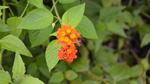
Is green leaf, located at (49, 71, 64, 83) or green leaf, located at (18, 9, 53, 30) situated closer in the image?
green leaf, located at (18, 9, 53, 30)

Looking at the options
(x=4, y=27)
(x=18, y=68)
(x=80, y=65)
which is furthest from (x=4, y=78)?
(x=80, y=65)

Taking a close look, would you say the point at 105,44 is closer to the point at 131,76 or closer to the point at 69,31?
the point at 131,76

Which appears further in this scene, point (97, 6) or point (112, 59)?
point (112, 59)

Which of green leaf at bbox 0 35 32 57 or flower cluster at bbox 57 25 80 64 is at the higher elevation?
flower cluster at bbox 57 25 80 64

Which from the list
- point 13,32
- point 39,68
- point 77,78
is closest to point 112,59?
point 77,78

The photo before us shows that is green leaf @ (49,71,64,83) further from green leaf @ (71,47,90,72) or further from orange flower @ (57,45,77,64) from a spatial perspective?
orange flower @ (57,45,77,64)

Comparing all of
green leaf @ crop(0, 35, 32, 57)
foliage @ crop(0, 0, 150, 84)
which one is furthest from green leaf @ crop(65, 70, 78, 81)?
green leaf @ crop(0, 35, 32, 57)

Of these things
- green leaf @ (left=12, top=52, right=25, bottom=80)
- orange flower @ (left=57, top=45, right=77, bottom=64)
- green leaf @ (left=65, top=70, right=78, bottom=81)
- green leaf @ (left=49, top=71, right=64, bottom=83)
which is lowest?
green leaf @ (left=49, top=71, right=64, bottom=83)

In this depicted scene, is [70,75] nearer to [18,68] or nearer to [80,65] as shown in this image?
[80,65]
